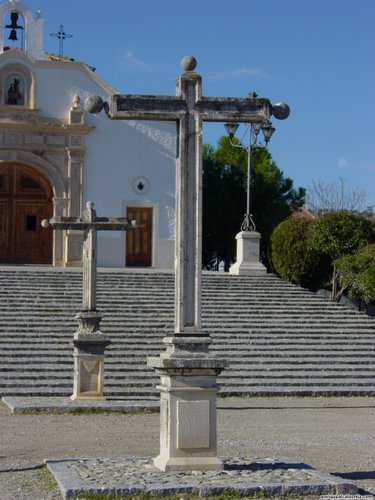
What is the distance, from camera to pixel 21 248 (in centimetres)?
3100

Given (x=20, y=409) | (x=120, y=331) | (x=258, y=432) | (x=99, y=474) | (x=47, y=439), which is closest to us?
(x=99, y=474)

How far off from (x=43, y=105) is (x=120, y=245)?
4644 mm

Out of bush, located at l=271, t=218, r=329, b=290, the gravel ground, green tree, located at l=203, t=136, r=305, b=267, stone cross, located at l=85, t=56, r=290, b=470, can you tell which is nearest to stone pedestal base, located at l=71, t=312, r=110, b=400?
the gravel ground

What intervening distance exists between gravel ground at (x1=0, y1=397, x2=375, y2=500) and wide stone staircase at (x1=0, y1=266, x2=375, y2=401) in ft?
7.36

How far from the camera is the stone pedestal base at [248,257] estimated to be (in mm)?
27908

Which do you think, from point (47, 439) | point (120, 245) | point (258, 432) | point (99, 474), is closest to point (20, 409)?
point (47, 439)

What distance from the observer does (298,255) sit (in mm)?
30156

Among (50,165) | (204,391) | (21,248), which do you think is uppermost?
(50,165)

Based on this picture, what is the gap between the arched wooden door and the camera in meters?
30.9

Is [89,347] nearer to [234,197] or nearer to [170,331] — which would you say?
[170,331]

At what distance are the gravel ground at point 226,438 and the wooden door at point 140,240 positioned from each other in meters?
15.4

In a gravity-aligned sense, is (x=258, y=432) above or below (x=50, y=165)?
below

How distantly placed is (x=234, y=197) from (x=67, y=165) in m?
11.4

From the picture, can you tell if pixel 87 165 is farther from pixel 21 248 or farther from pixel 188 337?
pixel 188 337
